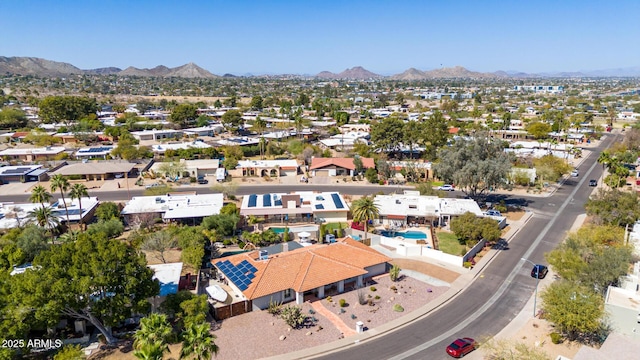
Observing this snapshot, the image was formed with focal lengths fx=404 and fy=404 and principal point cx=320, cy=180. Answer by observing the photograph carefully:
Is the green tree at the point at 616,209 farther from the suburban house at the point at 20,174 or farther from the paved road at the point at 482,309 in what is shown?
the suburban house at the point at 20,174

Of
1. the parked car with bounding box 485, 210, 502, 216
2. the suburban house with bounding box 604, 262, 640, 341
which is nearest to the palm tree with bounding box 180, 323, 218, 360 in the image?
the suburban house with bounding box 604, 262, 640, 341

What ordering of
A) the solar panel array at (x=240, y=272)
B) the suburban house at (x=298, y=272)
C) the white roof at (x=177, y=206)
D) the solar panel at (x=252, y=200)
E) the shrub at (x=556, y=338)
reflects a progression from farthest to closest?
the solar panel at (x=252, y=200), the white roof at (x=177, y=206), the solar panel array at (x=240, y=272), the suburban house at (x=298, y=272), the shrub at (x=556, y=338)

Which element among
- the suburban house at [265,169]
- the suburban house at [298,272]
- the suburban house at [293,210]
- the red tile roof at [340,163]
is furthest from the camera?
the red tile roof at [340,163]

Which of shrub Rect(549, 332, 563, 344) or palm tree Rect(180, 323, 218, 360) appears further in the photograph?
shrub Rect(549, 332, 563, 344)

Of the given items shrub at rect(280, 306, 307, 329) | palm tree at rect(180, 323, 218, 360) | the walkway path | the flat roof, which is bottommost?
the walkway path

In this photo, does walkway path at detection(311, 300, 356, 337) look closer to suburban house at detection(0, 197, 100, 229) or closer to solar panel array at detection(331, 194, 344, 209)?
solar panel array at detection(331, 194, 344, 209)

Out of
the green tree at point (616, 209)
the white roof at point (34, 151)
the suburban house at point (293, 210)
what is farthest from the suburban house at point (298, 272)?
the white roof at point (34, 151)

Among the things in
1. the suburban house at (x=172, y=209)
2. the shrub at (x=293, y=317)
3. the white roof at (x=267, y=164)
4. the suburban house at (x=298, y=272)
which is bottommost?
the shrub at (x=293, y=317)

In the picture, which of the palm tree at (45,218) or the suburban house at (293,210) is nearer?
the palm tree at (45,218)
